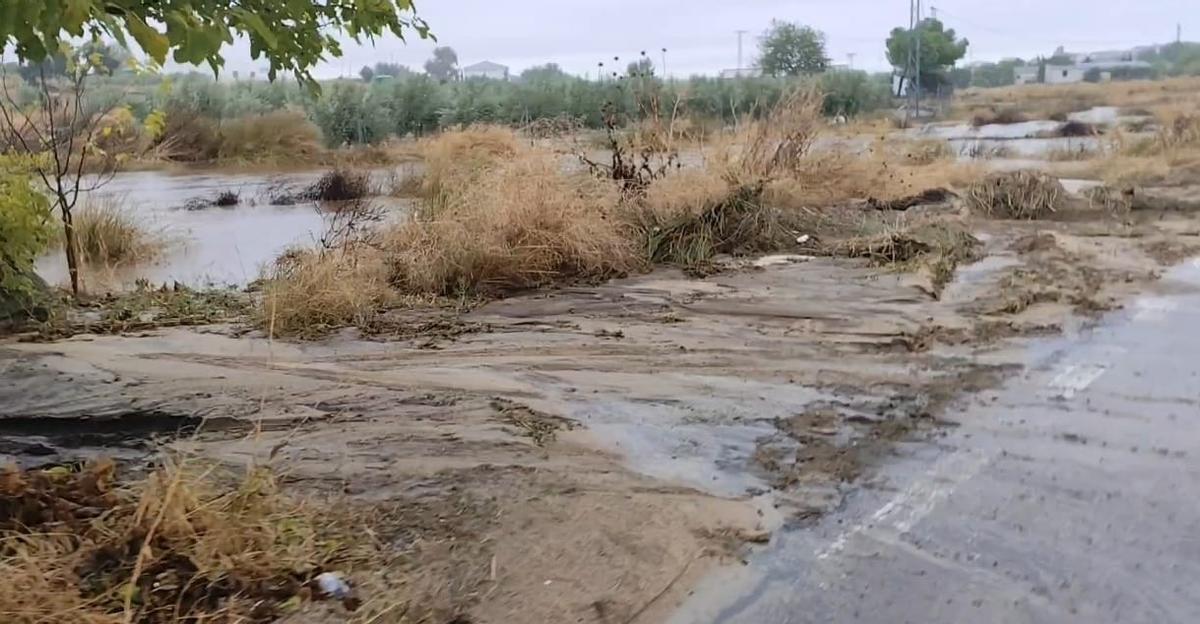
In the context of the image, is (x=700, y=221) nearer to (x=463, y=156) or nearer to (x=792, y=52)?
(x=463, y=156)

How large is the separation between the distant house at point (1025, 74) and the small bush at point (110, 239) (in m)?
86.0

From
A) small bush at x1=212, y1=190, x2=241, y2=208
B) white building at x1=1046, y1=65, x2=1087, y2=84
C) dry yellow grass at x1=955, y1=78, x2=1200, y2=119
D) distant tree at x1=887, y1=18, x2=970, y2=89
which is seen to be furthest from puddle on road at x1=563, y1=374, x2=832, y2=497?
white building at x1=1046, y1=65, x2=1087, y2=84

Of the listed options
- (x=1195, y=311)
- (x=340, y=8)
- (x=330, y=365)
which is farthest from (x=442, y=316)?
(x=1195, y=311)

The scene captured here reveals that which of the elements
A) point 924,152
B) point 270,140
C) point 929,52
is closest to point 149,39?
point 924,152

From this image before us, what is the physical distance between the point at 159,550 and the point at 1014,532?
310 centimetres

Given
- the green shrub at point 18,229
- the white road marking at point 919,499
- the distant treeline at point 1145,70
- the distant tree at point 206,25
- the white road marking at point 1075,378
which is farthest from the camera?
the distant treeline at point 1145,70

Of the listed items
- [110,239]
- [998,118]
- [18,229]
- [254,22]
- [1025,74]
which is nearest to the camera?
[254,22]

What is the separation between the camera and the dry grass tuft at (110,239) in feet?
38.3

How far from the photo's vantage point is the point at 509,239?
973cm

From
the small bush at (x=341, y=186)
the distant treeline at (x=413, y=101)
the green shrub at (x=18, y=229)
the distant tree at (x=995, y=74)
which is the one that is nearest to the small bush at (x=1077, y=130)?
the distant treeline at (x=413, y=101)

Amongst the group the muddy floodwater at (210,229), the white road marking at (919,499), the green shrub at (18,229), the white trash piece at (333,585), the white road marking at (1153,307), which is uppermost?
the green shrub at (18,229)

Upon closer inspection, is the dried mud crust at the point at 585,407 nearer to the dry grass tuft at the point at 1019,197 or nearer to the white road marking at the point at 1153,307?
the white road marking at the point at 1153,307

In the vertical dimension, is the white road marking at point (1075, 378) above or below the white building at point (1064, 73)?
below

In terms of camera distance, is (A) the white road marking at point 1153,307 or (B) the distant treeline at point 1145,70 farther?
Answer: (B) the distant treeline at point 1145,70
